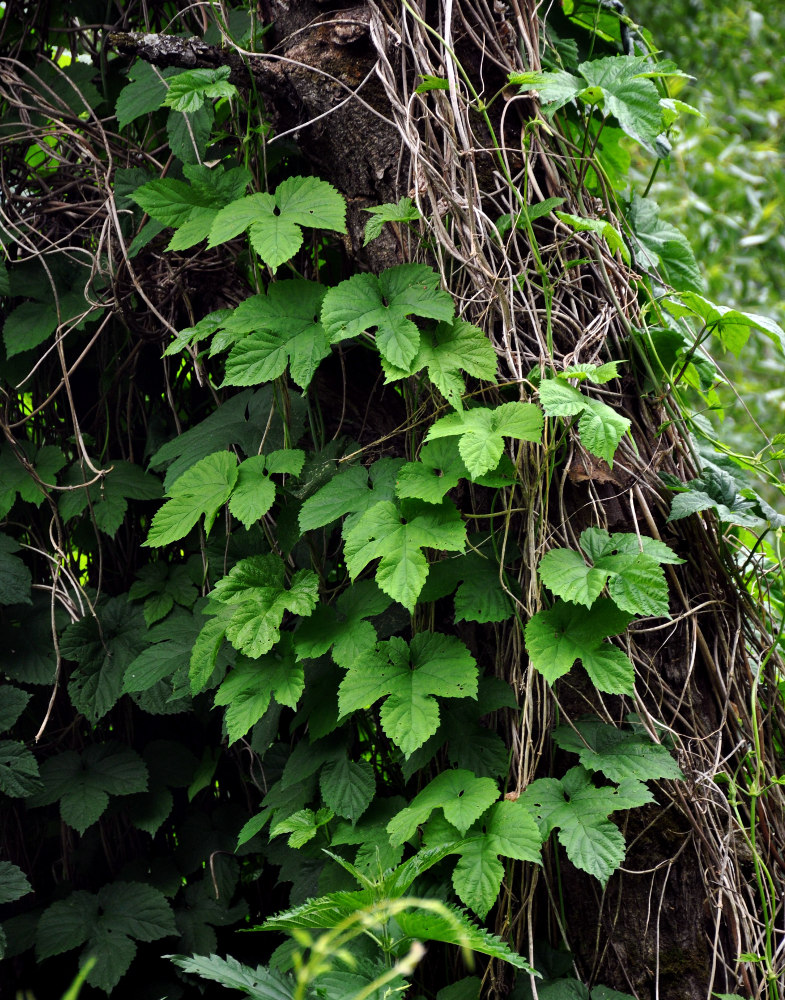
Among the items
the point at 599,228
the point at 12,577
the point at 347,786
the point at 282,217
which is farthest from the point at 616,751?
the point at 12,577

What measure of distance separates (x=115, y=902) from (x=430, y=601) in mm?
833

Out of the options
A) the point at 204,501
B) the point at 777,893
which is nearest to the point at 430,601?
the point at 204,501

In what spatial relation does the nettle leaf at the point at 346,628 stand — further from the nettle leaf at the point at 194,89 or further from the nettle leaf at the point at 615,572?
the nettle leaf at the point at 194,89

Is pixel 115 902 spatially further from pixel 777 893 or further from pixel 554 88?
pixel 554 88

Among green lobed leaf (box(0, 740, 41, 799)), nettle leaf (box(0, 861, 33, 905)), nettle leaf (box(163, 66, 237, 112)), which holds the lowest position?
nettle leaf (box(0, 861, 33, 905))

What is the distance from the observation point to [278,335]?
1312 mm

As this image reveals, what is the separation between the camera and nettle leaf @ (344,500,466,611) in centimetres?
115

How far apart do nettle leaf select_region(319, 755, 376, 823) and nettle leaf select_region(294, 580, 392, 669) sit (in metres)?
0.17

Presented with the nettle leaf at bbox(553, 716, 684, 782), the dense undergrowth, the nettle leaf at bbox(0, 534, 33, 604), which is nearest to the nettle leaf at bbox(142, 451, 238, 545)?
the dense undergrowth

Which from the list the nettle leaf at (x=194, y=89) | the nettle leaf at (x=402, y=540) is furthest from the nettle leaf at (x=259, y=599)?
the nettle leaf at (x=194, y=89)

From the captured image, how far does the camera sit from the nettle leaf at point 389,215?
1.27 metres

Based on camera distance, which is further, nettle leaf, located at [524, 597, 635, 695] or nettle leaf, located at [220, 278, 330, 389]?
nettle leaf, located at [220, 278, 330, 389]

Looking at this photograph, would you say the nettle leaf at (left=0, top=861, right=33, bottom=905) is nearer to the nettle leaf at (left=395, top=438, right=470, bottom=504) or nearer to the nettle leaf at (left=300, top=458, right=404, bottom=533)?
the nettle leaf at (left=300, top=458, right=404, bottom=533)

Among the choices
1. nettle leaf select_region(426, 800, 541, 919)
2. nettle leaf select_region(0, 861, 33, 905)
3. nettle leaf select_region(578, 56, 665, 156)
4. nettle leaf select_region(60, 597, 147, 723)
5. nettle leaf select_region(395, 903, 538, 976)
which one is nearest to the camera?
nettle leaf select_region(395, 903, 538, 976)
